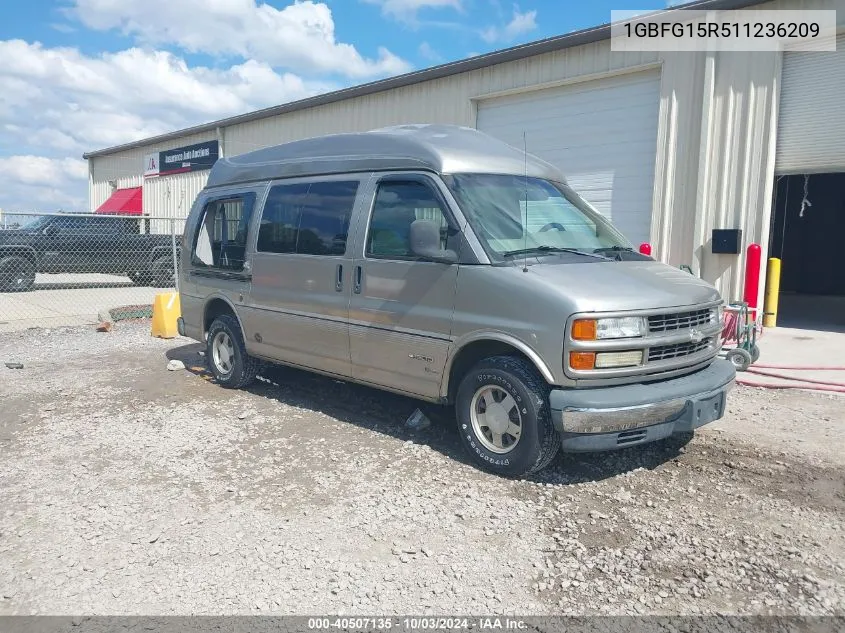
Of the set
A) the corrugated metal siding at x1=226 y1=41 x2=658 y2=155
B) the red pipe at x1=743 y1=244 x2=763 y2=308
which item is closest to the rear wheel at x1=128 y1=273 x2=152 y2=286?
the corrugated metal siding at x1=226 y1=41 x2=658 y2=155

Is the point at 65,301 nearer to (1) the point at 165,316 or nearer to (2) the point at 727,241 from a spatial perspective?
(1) the point at 165,316

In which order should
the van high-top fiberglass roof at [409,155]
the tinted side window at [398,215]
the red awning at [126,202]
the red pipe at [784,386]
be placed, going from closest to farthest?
the tinted side window at [398,215], the van high-top fiberglass roof at [409,155], the red pipe at [784,386], the red awning at [126,202]

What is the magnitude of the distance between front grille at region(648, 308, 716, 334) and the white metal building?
229 inches

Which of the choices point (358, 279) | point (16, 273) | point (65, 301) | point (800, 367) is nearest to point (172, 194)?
point (16, 273)

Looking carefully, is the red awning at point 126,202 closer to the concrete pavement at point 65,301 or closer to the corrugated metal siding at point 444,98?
the concrete pavement at point 65,301

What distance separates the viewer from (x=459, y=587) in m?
3.21

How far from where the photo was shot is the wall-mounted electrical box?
9641 mm

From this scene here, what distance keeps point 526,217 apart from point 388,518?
2327 mm

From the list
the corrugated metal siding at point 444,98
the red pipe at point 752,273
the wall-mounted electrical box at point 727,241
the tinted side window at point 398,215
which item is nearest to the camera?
the tinted side window at point 398,215

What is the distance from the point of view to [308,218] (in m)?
5.91

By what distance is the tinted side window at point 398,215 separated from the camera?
16.4 feet

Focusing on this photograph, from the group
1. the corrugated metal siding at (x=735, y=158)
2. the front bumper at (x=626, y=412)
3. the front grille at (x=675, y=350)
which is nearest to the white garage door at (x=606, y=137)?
the corrugated metal siding at (x=735, y=158)

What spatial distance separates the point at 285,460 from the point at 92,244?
13.9 metres

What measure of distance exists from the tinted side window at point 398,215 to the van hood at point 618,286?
40.5 inches
